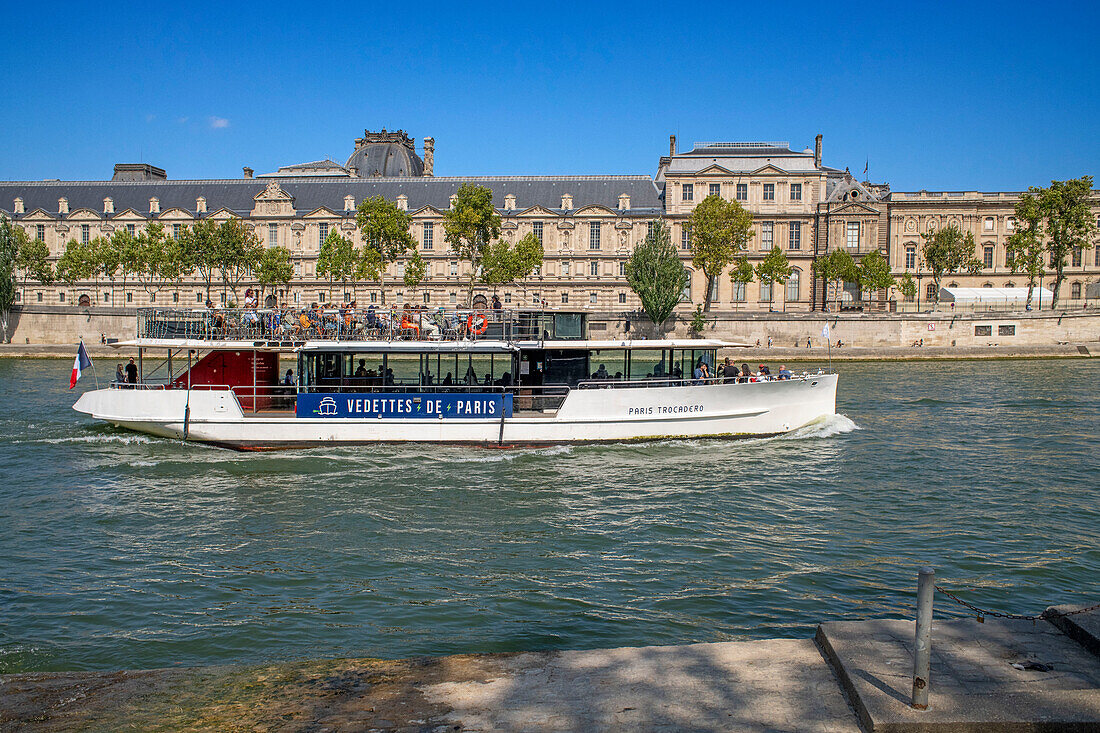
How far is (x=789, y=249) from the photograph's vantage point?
259 ft

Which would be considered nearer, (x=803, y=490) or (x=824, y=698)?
(x=824, y=698)

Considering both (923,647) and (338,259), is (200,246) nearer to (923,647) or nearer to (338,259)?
(338,259)

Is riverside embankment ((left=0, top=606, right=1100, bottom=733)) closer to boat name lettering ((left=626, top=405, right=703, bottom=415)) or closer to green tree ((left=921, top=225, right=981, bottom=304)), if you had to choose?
boat name lettering ((left=626, top=405, right=703, bottom=415))

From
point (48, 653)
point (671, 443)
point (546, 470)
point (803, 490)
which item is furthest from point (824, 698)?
point (671, 443)

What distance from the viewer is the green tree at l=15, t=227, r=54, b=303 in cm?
7631

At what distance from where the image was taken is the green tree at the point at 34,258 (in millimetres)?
76312

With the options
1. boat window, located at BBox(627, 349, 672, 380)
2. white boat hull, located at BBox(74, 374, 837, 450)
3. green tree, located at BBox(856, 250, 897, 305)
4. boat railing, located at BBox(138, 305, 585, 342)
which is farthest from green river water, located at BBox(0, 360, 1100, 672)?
green tree, located at BBox(856, 250, 897, 305)

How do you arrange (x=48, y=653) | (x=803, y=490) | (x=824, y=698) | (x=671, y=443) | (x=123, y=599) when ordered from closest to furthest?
(x=824, y=698)
(x=48, y=653)
(x=123, y=599)
(x=803, y=490)
(x=671, y=443)

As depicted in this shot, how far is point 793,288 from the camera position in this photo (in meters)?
79.3

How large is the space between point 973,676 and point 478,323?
18.7 meters

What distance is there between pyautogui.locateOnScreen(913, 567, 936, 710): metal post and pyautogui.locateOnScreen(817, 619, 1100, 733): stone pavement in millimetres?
119

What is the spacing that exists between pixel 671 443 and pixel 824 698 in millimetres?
16954

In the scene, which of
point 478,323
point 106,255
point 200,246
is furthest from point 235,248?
point 478,323

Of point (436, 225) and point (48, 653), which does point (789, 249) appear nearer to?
point (436, 225)
